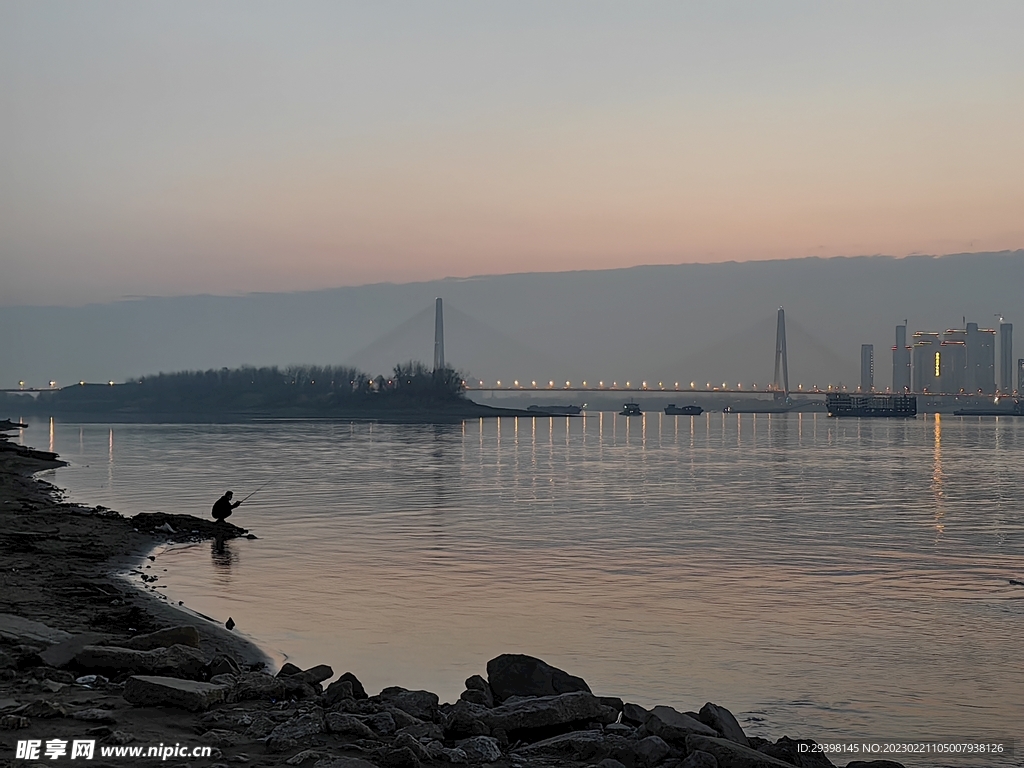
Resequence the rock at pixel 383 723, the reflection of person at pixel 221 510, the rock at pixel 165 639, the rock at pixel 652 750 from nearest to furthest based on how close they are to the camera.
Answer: the rock at pixel 652 750 → the rock at pixel 383 723 → the rock at pixel 165 639 → the reflection of person at pixel 221 510

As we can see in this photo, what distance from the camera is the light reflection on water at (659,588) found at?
31.1 ft

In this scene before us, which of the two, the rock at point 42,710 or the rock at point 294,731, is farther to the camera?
the rock at point 42,710

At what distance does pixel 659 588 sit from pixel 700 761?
8.07 m

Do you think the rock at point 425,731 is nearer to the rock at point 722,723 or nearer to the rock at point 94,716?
the rock at point 94,716

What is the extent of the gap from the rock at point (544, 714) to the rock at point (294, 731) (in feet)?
3.44

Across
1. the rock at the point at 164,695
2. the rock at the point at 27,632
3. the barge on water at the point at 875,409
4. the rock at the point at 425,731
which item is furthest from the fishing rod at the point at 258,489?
the barge on water at the point at 875,409

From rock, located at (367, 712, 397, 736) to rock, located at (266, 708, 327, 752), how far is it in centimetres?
32

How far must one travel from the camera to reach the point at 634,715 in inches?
288

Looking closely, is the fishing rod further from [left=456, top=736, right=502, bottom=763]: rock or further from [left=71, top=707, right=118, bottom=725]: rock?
[left=456, top=736, right=502, bottom=763]: rock

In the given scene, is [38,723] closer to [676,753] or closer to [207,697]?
[207,697]

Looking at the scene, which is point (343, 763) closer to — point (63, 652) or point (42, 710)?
point (42, 710)

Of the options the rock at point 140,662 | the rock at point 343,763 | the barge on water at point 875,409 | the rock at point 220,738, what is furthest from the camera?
the barge on water at point 875,409

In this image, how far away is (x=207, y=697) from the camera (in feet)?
22.7

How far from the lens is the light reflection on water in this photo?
31.1 ft
